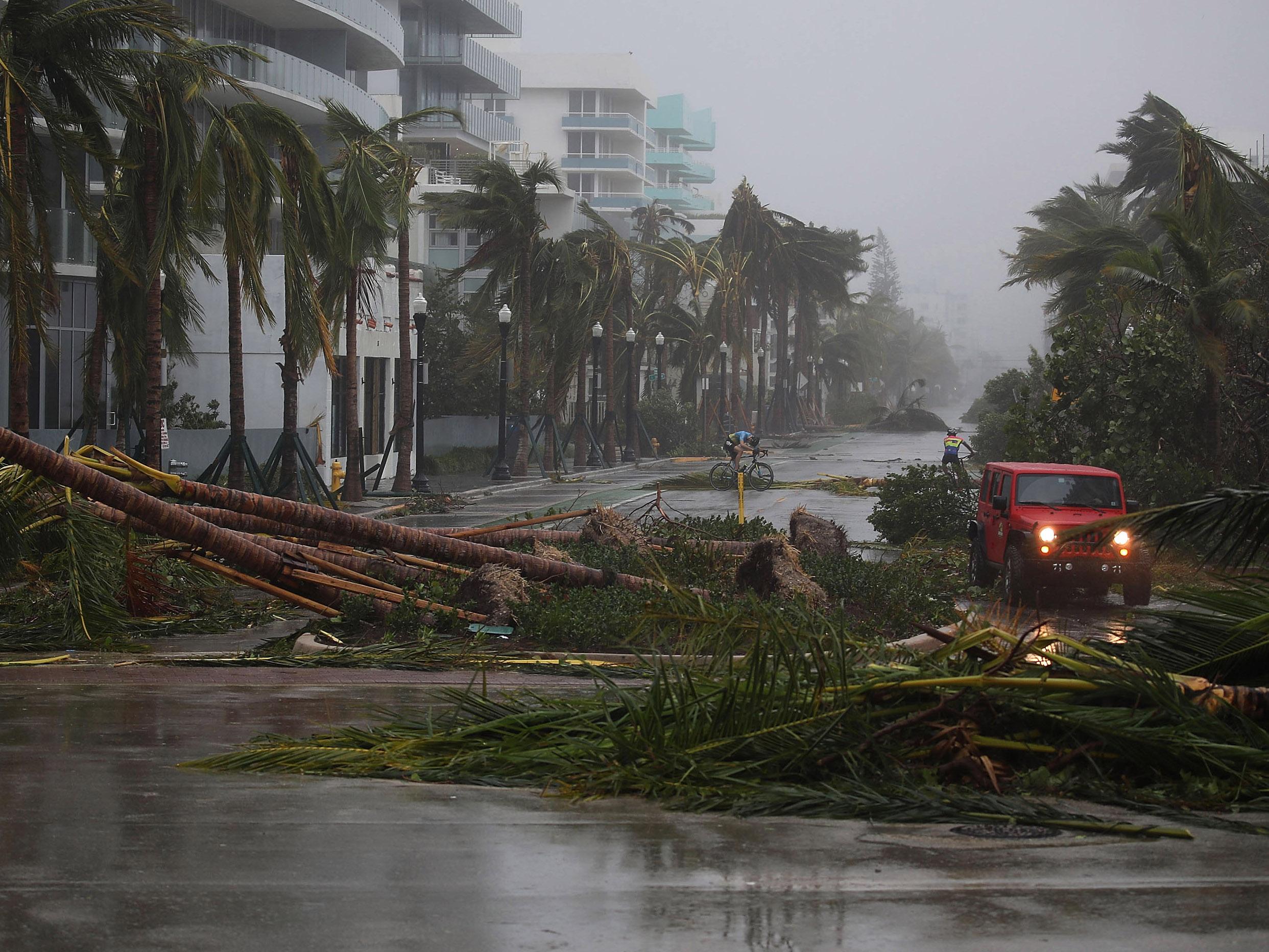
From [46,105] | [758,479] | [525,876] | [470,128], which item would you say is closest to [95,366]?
[46,105]

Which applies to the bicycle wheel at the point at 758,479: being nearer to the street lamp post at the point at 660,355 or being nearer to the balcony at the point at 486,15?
the street lamp post at the point at 660,355

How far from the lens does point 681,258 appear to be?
215 ft

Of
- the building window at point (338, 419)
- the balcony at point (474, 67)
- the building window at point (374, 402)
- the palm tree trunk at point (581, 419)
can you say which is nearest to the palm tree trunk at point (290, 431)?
the building window at point (338, 419)

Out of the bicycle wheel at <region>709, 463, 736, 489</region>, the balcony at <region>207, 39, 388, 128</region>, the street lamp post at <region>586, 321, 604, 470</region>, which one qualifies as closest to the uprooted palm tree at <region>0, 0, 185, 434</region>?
the bicycle wheel at <region>709, 463, 736, 489</region>

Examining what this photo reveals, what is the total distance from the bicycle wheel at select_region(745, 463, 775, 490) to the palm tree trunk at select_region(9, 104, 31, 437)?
22.0 meters

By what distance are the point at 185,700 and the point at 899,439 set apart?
70995 mm

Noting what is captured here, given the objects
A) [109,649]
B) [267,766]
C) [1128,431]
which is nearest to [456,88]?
[1128,431]

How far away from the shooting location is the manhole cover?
20.2 feet

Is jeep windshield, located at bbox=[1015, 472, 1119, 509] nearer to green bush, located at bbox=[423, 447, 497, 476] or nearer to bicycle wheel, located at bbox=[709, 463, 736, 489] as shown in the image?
bicycle wheel, located at bbox=[709, 463, 736, 489]

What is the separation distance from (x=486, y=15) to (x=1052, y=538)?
6417 centimetres

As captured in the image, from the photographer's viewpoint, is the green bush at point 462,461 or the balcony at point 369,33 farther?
the balcony at point 369,33

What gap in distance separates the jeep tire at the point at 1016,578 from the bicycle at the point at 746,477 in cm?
2004

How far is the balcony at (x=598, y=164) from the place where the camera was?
116062 millimetres

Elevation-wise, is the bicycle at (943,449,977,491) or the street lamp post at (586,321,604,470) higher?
the street lamp post at (586,321,604,470)
